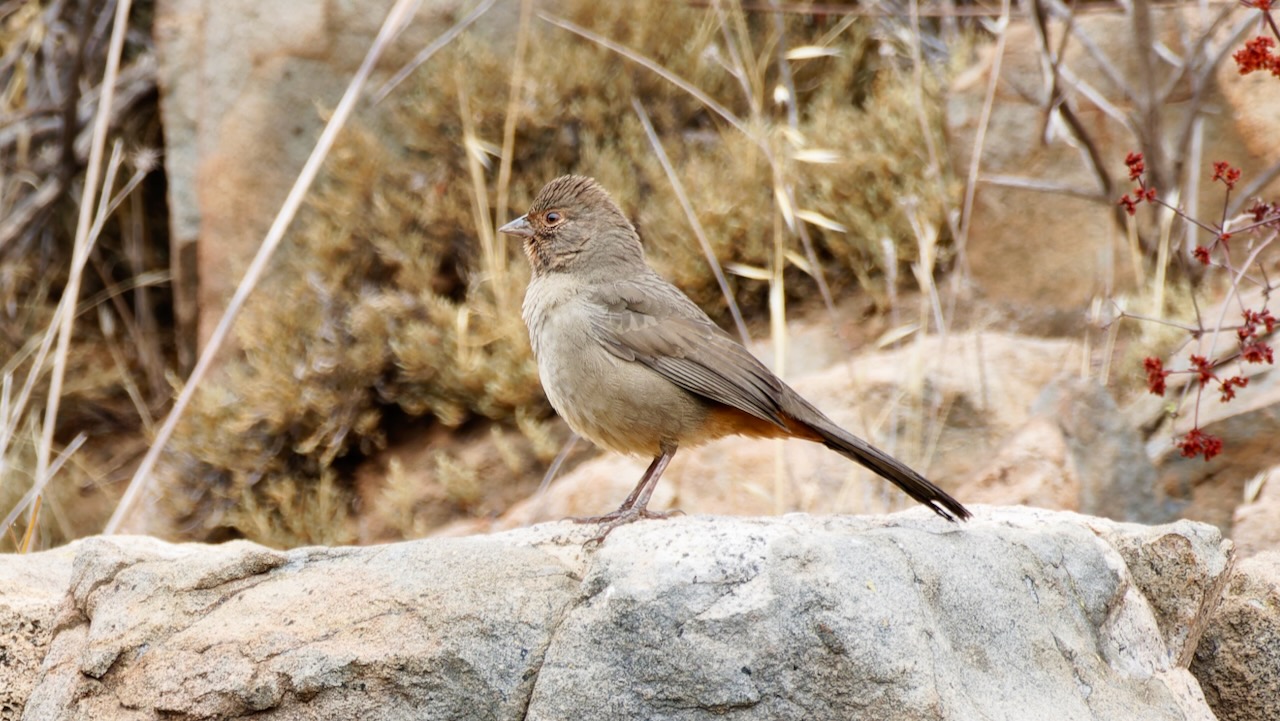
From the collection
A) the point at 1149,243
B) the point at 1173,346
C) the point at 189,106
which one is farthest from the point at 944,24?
the point at 189,106

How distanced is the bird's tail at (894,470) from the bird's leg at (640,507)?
1.58 feet

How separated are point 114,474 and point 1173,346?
17.9ft

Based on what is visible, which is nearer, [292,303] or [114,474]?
[292,303]

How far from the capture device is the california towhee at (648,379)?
A: 12.9 ft

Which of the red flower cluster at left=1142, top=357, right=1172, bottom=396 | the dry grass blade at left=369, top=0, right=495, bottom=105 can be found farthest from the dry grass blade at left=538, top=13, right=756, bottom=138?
the red flower cluster at left=1142, top=357, right=1172, bottom=396

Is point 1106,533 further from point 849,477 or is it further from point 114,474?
point 114,474

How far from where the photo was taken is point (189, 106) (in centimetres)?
761

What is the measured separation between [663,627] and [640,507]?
116cm

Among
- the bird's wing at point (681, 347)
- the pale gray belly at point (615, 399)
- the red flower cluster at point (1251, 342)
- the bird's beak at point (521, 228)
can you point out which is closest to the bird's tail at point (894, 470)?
the bird's wing at point (681, 347)

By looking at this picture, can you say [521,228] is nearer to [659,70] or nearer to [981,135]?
[659,70]

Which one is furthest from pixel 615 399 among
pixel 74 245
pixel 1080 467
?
pixel 74 245

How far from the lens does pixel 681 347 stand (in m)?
4.12

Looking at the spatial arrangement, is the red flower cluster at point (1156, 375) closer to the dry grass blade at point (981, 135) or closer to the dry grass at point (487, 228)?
the dry grass blade at point (981, 135)

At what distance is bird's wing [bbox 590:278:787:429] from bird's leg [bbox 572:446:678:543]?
0.82 ft
